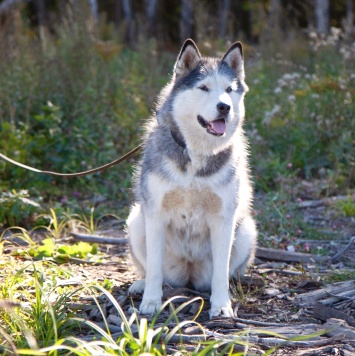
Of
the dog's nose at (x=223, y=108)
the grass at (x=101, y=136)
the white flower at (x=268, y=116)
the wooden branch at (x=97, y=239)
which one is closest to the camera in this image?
the dog's nose at (x=223, y=108)

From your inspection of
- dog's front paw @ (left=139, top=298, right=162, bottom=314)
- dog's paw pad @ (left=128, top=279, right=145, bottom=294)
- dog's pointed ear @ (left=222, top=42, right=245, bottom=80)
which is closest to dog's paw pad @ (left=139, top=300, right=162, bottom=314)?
dog's front paw @ (left=139, top=298, right=162, bottom=314)

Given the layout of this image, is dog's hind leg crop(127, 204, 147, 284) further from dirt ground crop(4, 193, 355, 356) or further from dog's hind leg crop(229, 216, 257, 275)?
dog's hind leg crop(229, 216, 257, 275)

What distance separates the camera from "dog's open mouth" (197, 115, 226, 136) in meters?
3.81

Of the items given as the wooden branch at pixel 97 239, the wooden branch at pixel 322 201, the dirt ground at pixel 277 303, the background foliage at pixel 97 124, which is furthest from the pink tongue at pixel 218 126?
the wooden branch at pixel 322 201

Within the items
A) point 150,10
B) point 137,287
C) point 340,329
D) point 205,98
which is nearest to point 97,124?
point 137,287

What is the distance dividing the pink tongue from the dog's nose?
3.6 inches

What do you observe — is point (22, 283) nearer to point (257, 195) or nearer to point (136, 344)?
point (136, 344)

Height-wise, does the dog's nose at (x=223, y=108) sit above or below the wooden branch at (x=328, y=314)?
above

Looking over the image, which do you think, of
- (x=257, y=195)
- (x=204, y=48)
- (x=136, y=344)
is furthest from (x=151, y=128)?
(x=204, y=48)

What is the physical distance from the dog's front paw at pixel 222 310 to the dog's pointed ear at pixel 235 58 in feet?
5.26

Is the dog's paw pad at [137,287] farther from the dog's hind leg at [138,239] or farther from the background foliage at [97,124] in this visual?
the background foliage at [97,124]

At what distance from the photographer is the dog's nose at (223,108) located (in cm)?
373

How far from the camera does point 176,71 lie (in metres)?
4.11

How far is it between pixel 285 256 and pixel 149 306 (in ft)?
5.14
